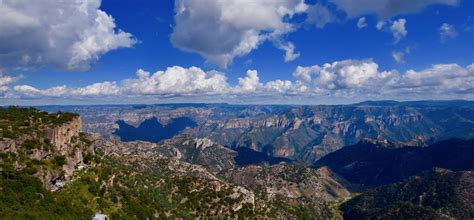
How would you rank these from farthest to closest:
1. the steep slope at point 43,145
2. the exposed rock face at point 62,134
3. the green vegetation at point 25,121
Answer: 1. the exposed rock face at point 62,134
2. the green vegetation at point 25,121
3. the steep slope at point 43,145

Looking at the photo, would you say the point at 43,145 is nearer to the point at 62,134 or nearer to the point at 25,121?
the point at 62,134

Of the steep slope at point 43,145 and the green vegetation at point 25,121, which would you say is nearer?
the steep slope at point 43,145

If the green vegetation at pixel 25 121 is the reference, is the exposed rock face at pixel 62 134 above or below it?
below

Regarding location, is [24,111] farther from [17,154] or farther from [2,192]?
[2,192]

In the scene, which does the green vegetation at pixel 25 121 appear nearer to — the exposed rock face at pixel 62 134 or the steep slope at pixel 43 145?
the steep slope at pixel 43 145

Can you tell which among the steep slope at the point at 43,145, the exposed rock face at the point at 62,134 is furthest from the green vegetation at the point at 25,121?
the exposed rock face at the point at 62,134

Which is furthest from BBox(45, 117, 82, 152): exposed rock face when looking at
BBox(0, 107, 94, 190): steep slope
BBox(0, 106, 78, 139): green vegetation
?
BBox(0, 106, 78, 139): green vegetation

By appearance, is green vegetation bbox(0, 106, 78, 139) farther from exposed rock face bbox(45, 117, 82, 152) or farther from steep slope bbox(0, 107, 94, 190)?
exposed rock face bbox(45, 117, 82, 152)

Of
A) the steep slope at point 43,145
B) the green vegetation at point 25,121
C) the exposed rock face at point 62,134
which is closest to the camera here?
the steep slope at point 43,145
